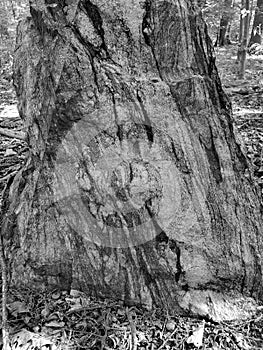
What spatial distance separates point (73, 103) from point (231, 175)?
2.96ft

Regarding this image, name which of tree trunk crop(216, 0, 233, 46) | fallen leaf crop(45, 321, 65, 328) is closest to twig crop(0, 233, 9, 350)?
fallen leaf crop(45, 321, 65, 328)

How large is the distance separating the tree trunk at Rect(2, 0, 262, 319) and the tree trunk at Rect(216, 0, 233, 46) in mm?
10524

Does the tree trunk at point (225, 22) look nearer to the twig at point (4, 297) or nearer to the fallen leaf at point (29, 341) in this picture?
the twig at point (4, 297)

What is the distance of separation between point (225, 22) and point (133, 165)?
1672 cm

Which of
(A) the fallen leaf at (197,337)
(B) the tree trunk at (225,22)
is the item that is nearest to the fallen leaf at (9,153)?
(A) the fallen leaf at (197,337)

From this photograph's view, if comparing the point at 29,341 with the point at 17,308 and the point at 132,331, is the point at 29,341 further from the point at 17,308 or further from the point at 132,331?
the point at 132,331

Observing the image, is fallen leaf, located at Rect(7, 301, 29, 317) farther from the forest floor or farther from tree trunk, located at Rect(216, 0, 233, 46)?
tree trunk, located at Rect(216, 0, 233, 46)

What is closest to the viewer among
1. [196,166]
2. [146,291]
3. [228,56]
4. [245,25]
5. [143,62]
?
[143,62]

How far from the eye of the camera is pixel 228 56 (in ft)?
51.2

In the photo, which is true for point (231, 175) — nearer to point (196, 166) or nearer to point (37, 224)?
point (196, 166)

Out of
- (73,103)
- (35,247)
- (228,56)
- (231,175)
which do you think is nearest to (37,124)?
(73,103)

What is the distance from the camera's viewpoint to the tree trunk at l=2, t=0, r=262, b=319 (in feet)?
5.34

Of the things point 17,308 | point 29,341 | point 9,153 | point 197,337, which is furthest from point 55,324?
point 9,153

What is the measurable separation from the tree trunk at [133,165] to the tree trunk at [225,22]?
34.5ft
